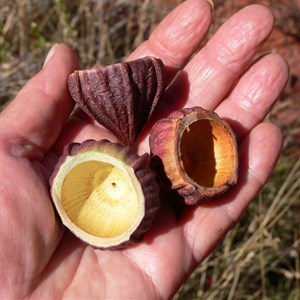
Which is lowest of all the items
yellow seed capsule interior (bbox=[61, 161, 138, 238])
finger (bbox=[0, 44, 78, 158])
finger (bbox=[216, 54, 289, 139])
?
yellow seed capsule interior (bbox=[61, 161, 138, 238])

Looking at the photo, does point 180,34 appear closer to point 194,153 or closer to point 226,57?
point 226,57

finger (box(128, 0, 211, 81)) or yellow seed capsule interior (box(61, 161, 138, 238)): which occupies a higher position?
finger (box(128, 0, 211, 81))

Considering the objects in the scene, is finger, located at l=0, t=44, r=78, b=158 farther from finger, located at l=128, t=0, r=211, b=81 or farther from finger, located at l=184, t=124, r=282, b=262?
finger, located at l=184, t=124, r=282, b=262

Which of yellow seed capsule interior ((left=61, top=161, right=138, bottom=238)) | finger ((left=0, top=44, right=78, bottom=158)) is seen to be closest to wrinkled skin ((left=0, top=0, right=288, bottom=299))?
finger ((left=0, top=44, right=78, bottom=158))

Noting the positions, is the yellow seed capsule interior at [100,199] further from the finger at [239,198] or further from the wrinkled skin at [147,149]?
the finger at [239,198]

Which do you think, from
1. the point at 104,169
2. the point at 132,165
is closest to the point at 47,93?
the point at 104,169

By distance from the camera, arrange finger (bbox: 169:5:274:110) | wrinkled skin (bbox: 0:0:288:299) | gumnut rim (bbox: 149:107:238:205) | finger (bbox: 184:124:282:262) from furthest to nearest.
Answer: finger (bbox: 169:5:274:110) < finger (bbox: 184:124:282:262) < gumnut rim (bbox: 149:107:238:205) < wrinkled skin (bbox: 0:0:288:299)
